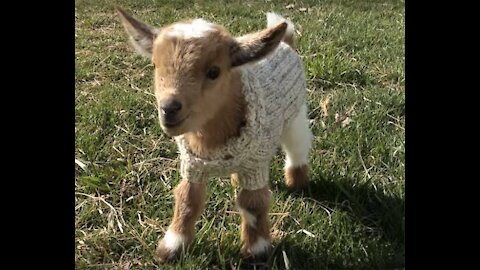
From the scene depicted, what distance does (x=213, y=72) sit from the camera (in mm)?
1996

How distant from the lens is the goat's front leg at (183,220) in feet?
7.68

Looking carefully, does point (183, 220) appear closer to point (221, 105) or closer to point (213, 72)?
point (221, 105)

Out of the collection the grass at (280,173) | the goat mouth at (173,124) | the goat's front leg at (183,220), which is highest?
the goat mouth at (173,124)

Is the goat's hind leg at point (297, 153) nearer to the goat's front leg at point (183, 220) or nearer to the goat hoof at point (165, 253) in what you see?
the goat's front leg at point (183, 220)

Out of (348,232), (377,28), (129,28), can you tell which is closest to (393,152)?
(348,232)

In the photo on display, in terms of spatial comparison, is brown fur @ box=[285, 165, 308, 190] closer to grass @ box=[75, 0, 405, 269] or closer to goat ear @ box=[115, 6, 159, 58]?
grass @ box=[75, 0, 405, 269]

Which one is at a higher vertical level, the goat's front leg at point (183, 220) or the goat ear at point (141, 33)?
the goat ear at point (141, 33)

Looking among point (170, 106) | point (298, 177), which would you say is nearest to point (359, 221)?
point (298, 177)

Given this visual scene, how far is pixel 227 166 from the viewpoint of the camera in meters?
2.22

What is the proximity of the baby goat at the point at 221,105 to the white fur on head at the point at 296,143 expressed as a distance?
0.41 ft

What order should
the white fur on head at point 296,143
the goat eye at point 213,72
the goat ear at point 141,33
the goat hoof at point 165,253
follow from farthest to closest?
the white fur on head at point 296,143
the goat hoof at point 165,253
the goat ear at point 141,33
the goat eye at point 213,72

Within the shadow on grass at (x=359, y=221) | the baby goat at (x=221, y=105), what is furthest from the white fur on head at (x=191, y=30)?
the shadow on grass at (x=359, y=221)

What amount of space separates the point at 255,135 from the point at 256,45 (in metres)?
0.36
